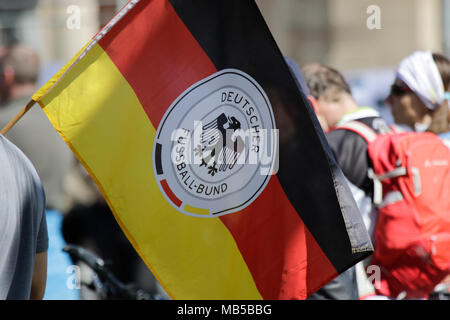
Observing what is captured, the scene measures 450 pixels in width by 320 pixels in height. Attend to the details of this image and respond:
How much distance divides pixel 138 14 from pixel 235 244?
0.87m

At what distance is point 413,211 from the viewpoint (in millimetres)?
3385

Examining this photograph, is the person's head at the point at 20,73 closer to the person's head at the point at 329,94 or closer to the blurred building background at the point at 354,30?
the person's head at the point at 329,94

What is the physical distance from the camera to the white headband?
366 centimetres

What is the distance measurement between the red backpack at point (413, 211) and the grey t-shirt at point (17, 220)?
1722 millimetres

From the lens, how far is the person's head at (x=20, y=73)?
495 centimetres

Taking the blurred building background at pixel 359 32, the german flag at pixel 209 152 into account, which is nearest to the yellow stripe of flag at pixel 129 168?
the german flag at pixel 209 152

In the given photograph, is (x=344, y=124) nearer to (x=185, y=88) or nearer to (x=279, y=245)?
(x=279, y=245)

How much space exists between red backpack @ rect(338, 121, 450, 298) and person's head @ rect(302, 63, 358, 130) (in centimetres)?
52

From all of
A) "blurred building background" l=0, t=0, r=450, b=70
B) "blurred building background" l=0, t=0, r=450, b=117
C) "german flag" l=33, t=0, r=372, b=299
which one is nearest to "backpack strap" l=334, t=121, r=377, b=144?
"german flag" l=33, t=0, r=372, b=299

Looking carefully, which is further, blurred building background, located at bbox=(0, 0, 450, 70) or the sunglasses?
blurred building background, located at bbox=(0, 0, 450, 70)

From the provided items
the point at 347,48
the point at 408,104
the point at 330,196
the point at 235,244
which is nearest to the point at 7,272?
the point at 235,244

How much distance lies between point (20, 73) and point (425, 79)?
2.79 meters

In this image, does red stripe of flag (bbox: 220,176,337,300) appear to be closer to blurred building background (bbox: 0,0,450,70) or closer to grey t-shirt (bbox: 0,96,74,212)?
grey t-shirt (bbox: 0,96,74,212)
